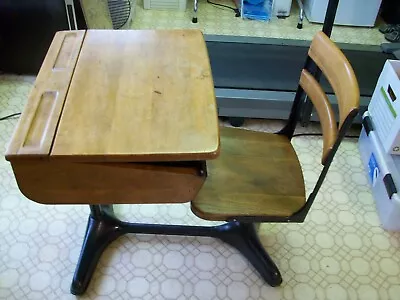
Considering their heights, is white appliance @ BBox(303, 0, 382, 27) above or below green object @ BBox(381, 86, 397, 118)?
below

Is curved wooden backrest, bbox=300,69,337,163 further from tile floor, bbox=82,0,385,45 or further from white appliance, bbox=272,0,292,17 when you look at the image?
white appliance, bbox=272,0,292,17

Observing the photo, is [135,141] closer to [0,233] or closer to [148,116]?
[148,116]

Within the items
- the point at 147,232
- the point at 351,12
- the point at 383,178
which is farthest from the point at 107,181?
the point at 351,12

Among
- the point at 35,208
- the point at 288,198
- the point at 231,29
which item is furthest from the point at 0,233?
the point at 231,29

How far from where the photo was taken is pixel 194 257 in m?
1.80

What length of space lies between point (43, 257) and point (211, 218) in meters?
0.79

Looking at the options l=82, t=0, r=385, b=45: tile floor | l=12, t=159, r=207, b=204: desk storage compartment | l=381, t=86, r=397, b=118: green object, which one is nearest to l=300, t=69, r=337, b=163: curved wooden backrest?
l=12, t=159, r=207, b=204: desk storage compartment

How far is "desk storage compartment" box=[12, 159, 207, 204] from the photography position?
117 centimetres

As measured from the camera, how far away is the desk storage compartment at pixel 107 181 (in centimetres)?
117

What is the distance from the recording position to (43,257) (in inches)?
70.0

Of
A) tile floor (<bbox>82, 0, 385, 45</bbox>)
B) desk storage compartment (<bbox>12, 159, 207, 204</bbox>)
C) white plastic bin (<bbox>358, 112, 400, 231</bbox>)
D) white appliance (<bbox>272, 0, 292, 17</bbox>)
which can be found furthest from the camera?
white appliance (<bbox>272, 0, 292, 17</bbox>)

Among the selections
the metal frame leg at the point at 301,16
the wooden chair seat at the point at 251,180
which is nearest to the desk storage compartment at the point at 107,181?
the wooden chair seat at the point at 251,180

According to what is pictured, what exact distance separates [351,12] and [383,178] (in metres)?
1.71

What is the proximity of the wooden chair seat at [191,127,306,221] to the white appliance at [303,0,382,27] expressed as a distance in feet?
6.13
